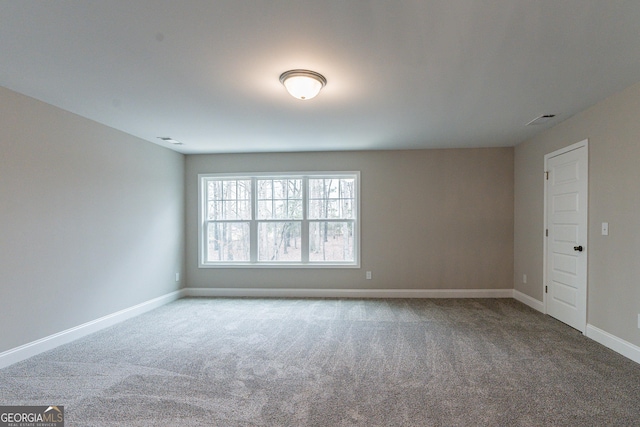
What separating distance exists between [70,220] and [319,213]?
11.5 feet

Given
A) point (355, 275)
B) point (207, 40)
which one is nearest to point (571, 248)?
point (355, 275)

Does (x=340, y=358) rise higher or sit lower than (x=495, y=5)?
lower

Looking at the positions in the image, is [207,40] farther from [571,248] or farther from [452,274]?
[452,274]

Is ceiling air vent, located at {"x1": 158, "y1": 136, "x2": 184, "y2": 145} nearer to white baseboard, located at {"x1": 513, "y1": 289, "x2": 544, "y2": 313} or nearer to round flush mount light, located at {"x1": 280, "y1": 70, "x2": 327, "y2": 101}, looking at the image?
round flush mount light, located at {"x1": 280, "y1": 70, "x2": 327, "y2": 101}

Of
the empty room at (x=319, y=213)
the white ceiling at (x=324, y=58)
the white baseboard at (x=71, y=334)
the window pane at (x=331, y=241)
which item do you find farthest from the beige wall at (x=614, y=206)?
the white baseboard at (x=71, y=334)

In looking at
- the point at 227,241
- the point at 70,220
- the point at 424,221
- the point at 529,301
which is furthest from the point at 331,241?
the point at 70,220

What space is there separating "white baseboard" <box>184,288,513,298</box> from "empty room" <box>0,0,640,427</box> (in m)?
0.04

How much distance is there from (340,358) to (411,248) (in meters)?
2.92

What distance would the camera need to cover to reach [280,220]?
584 centimetres

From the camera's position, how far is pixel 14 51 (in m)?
2.33

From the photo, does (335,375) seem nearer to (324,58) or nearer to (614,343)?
(324,58)

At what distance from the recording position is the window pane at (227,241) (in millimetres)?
5891

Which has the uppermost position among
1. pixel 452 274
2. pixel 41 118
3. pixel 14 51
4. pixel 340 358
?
pixel 14 51

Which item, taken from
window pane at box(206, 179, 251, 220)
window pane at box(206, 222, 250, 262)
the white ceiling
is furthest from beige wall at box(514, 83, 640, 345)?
window pane at box(206, 222, 250, 262)
